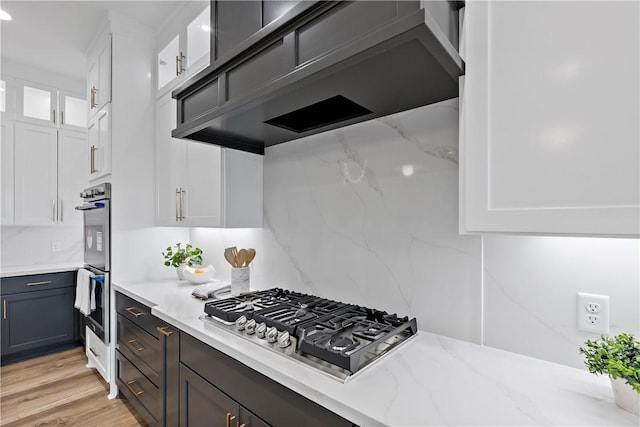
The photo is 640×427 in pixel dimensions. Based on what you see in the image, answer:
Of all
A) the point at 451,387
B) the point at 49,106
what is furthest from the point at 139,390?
the point at 49,106

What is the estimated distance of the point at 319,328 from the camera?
4.00 feet

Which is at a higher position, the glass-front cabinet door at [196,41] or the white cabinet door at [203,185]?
the glass-front cabinet door at [196,41]

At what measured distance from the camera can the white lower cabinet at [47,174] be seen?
3.30m

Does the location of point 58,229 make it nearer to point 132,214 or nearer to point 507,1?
point 132,214

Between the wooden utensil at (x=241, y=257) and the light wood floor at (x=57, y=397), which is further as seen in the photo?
the light wood floor at (x=57, y=397)

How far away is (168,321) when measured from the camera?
1.65m

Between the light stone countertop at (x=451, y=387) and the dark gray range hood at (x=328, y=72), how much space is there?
92 cm

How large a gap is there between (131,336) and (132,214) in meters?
0.96

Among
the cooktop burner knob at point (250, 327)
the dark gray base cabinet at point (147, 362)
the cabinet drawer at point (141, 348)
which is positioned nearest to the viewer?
the cooktop burner knob at point (250, 327)

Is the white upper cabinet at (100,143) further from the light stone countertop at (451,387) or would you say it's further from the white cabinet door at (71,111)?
the light stone countertop at (451,387)

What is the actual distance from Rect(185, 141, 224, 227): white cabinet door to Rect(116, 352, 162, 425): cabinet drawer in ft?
3.27

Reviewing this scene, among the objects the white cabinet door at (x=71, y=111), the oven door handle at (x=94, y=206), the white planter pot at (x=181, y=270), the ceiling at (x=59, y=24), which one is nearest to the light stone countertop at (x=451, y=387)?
the white planter pot at (x=181, y=270)

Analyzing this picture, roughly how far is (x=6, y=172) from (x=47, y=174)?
314 mm

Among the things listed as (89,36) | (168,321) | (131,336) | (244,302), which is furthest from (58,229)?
(244,302)
